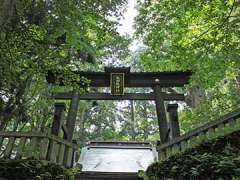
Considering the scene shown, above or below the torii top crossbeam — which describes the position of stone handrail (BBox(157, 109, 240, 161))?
below

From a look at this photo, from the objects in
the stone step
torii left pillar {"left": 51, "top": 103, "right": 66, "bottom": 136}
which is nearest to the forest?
torii left pillar {"left": 51, "top": 103, "right": 66, "bottom": 136}

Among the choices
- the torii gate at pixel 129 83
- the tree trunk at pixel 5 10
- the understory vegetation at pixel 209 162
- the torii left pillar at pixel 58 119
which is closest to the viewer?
the understory vegetation at pixel 209 162

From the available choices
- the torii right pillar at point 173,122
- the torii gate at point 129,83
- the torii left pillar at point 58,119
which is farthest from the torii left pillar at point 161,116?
the torii left pillar at point 58,119

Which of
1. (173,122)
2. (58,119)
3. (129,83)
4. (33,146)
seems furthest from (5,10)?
(129,83)

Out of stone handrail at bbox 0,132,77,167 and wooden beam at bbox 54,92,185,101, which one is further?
wooden beam at bbox 54,92,185,101

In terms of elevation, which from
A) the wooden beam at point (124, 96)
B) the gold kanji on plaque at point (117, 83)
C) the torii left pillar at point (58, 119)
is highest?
the gold kanji on plaque at point (117, 83)

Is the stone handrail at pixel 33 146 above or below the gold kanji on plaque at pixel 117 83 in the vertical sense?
below

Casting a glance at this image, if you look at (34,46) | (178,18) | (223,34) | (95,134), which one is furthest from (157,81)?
(95,134)

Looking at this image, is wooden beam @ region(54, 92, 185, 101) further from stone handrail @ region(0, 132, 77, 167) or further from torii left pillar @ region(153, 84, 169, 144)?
stone handrail @ region(0, 132, 77, 167)

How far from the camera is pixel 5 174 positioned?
4.07 metres

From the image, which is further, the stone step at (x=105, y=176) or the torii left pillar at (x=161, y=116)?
the torii left pillar at (x=161, y=116)

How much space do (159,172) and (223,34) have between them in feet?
12.7

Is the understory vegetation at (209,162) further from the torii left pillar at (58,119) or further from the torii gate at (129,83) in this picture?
the torii gate at (129,83)

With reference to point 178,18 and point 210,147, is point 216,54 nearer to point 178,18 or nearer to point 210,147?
point 178,18
